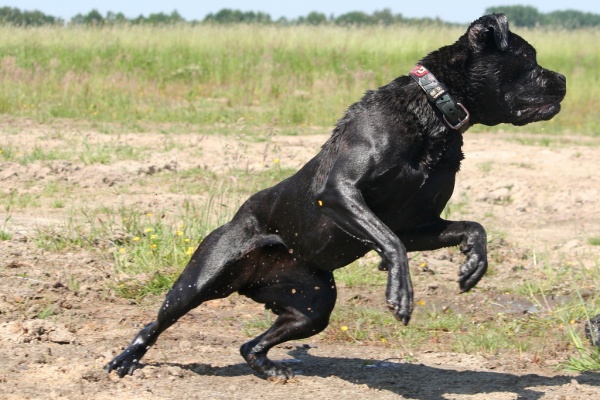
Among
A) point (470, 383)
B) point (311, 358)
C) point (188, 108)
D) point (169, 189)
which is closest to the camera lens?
point (470, 383)

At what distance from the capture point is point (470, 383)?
5277mm

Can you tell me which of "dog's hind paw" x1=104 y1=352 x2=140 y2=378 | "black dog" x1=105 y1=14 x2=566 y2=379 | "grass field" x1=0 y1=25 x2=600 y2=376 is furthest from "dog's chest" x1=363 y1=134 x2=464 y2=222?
"dog's hind paw" x1=104 y1=352 x2=140 y2=378

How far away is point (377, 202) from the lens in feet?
15.8

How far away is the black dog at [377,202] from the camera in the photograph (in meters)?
4.70

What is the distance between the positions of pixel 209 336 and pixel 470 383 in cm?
173

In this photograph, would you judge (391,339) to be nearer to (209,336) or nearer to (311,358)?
(311,358)

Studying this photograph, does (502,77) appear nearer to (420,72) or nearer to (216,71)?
(420,72)

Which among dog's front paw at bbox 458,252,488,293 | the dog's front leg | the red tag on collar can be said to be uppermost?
the red tag on collar

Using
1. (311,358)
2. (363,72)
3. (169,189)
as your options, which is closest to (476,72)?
(311,358)

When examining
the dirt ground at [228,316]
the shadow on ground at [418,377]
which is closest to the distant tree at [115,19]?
the dirt ground at [228,316]

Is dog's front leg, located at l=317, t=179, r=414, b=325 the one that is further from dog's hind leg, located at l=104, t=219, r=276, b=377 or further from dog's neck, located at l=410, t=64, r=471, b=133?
dog's hind leg, located at l=104, t=219, r=276, b=377

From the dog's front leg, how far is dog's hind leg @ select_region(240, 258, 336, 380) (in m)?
0.61

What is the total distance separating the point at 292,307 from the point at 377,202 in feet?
2.98

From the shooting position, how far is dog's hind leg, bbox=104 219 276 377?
5285 millimetres
